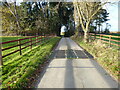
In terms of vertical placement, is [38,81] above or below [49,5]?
below

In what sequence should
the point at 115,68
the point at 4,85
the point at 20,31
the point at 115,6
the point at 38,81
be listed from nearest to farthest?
the point at 4,85
the point at 38,81
the point at 115,68
the point at 115,6
the point at 20,31

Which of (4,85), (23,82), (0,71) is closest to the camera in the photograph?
(4,85)

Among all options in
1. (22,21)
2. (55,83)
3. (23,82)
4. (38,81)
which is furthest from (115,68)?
(22,21)

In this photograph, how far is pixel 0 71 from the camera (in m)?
3.65

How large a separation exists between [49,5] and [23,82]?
2611 centimetres

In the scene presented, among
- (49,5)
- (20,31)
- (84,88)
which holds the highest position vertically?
(49,5)

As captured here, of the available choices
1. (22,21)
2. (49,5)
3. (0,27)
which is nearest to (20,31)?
(22,21)

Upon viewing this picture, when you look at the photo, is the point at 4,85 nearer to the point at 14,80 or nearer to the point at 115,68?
the point at 14,80

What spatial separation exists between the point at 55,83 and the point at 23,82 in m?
0.86

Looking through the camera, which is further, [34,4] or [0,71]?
[34,4]

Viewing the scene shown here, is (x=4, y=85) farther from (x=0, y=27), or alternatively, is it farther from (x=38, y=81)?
(x=0, y=27)

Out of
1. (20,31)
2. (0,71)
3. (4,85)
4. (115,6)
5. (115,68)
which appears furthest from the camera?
(20,31)

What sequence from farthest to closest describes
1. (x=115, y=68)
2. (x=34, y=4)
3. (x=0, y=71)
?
(x=34, y=4)
(x=115, y=68)
(x=0, y=71)

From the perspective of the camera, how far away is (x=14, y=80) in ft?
9.78
